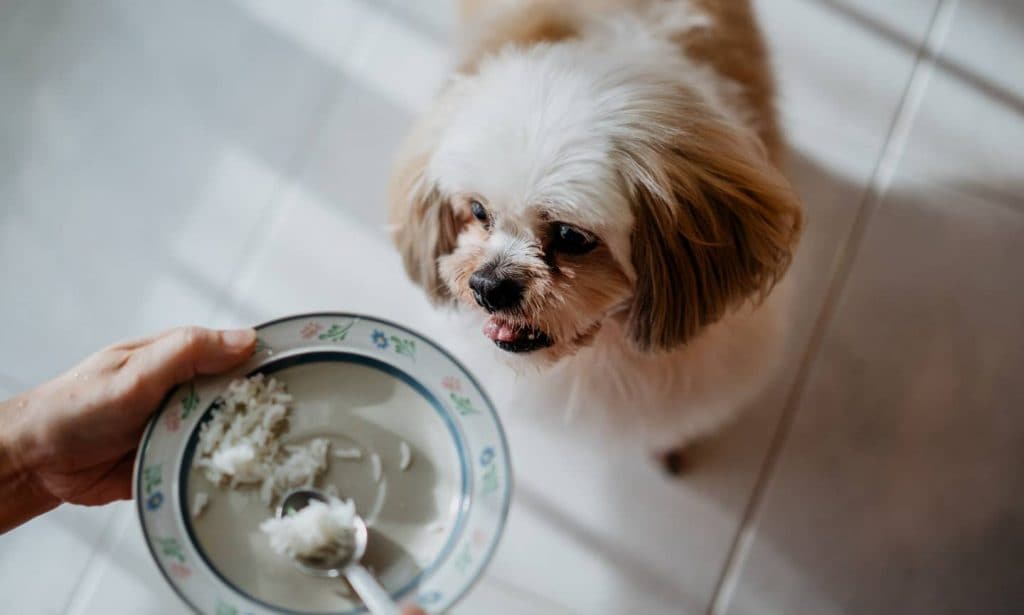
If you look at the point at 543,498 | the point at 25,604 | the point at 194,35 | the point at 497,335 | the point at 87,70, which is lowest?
the point at 25,604

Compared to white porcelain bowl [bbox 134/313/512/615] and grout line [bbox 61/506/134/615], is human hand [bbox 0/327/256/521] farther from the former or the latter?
grout line [bbox 61/506/134/615]

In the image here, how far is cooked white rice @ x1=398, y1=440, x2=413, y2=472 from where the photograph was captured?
1.00 metres

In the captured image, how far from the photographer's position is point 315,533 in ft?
3.00

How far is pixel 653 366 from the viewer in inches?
43.4

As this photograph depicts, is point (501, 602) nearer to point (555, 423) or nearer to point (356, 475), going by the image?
point (555, 423)

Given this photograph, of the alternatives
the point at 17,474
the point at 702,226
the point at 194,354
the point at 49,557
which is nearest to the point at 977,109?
the point at 702,226

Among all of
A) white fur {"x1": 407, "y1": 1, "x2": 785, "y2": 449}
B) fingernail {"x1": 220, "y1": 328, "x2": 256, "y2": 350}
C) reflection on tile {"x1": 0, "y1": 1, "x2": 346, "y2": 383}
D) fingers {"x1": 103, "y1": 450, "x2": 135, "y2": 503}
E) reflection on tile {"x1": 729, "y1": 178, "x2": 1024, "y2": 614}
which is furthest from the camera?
reflection on tile {"x1": 0, "y1": 1, "x2": 346, "y2": 383}

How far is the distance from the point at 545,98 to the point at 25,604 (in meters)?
1.25

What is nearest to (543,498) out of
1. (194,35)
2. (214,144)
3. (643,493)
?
(643,493)

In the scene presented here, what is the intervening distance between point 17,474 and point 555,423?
758 millimetres

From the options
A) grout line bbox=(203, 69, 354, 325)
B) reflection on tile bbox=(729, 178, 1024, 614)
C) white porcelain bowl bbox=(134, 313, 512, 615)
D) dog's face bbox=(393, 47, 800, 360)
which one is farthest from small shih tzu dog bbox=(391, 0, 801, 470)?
grout line bbox=(203, 69, 354, 325)

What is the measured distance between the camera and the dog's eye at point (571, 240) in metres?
0.92

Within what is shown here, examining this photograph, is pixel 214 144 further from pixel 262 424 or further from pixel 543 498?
pixel 543 498

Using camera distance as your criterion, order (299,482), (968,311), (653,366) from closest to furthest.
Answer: (299,482), (653,366), (968,311)
